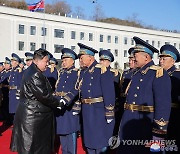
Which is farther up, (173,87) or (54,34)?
(54,34)

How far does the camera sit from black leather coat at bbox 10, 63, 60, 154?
14.7ft

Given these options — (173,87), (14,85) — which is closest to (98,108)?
(173,87)

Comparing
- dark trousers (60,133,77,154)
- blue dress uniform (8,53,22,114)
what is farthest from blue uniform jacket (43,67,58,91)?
dark trousers (60,133,77,154)

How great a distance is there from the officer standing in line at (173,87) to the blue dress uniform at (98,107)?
880mm

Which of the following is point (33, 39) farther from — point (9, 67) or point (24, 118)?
point (24, 118)

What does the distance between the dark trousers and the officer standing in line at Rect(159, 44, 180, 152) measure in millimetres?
1612

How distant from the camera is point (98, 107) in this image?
489 centimetres

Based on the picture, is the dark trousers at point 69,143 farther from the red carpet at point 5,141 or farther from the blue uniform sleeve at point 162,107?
the blue uniform sleeve at point 162,107

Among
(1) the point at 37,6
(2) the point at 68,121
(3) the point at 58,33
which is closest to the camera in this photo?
(2) the point at 68,121

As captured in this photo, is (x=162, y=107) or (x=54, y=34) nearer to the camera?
(x=162, y=107)

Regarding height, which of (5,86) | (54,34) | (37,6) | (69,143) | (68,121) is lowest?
(69,143)

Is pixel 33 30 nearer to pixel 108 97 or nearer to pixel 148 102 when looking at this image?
pixel 108 97

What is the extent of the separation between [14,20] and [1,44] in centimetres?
415

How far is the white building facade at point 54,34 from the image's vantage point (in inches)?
1634
